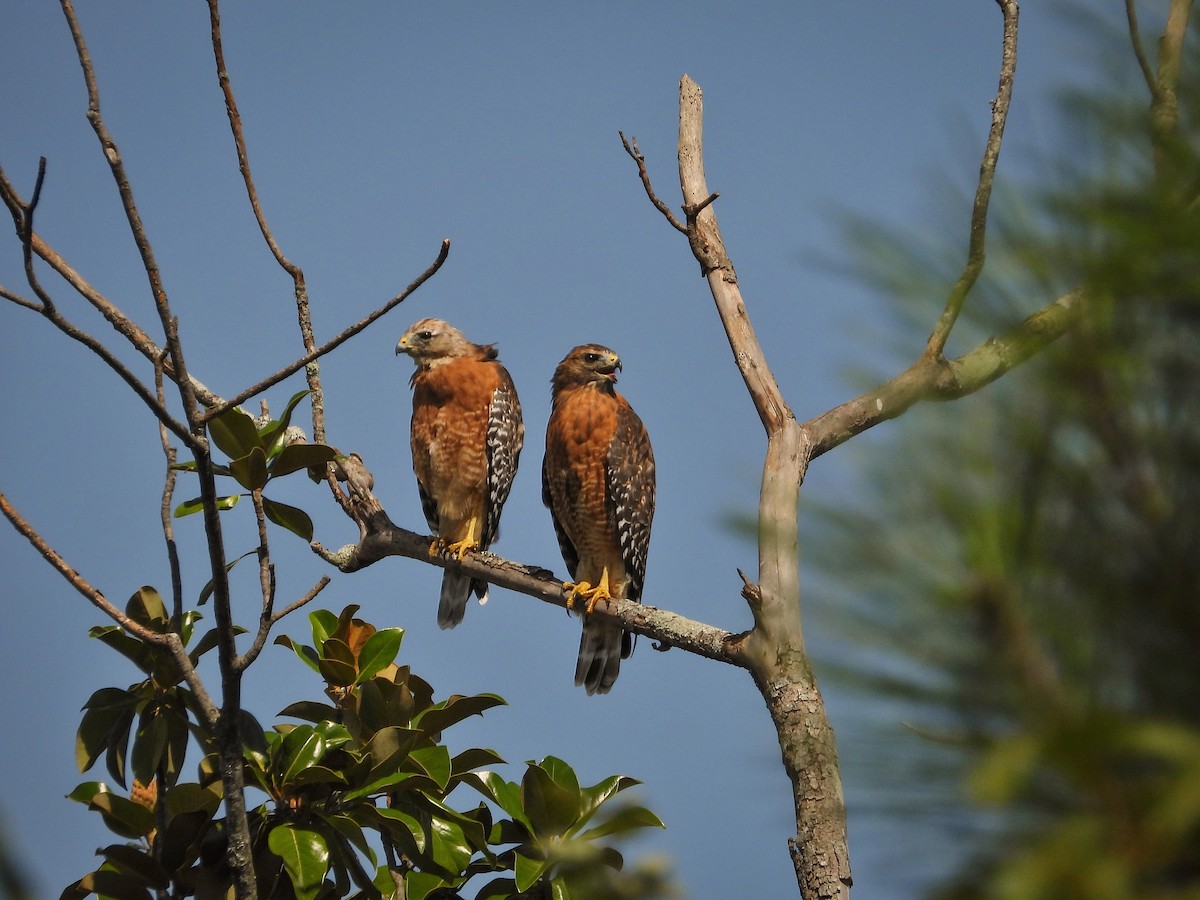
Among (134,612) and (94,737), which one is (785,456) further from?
(94,737)

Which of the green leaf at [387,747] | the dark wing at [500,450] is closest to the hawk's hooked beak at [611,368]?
the dark wing at [500,450]

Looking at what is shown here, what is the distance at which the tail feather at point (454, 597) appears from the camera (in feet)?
23.1

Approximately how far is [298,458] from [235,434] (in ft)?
0.95

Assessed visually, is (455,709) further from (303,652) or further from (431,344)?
(431,344)

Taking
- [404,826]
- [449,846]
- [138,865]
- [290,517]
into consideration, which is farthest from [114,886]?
[290,517]

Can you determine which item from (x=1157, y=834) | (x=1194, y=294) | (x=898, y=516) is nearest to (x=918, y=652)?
(x=898, y=516)

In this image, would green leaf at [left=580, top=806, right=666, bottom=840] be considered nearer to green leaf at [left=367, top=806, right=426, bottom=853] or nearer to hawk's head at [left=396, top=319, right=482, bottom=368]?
green leaf at [left=367, top=806, right=426, bottom=853]

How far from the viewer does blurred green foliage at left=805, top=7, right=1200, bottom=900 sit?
93cm

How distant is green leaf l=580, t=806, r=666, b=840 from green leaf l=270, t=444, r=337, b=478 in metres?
1.72

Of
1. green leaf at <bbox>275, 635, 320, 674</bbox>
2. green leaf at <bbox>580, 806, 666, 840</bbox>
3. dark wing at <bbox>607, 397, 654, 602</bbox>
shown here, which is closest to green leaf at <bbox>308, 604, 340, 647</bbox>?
green leaf at <bbox>275, 635, 320, 674</bbox>

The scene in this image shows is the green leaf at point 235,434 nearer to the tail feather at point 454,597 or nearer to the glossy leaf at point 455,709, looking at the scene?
the glossy leaf at point 455,709

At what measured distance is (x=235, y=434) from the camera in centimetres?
438

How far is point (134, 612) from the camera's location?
13.1 feet

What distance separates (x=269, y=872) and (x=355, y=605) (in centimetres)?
114
